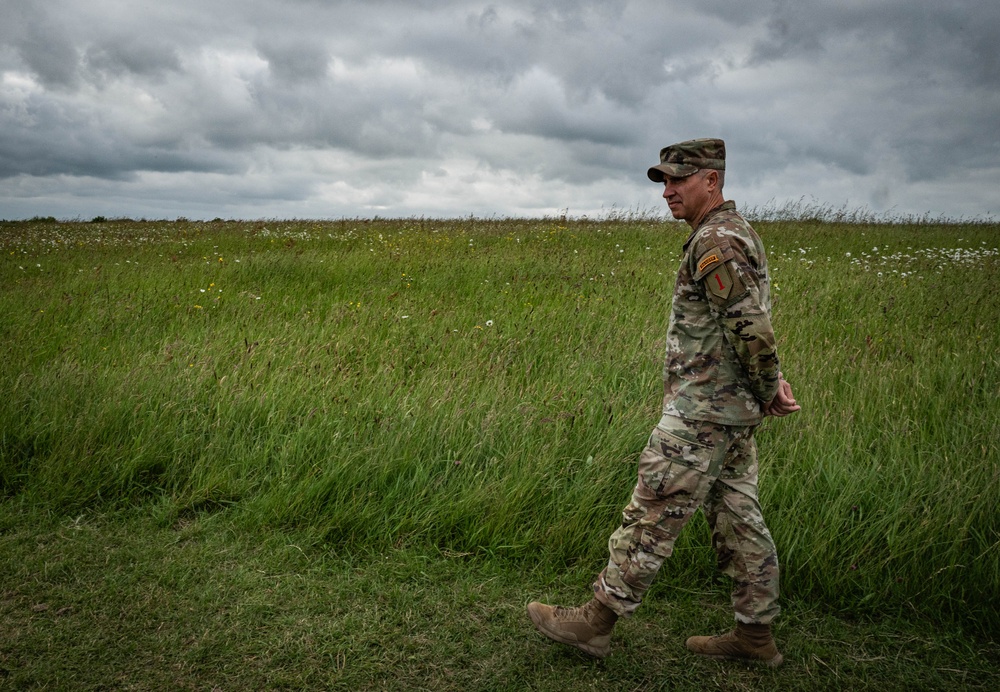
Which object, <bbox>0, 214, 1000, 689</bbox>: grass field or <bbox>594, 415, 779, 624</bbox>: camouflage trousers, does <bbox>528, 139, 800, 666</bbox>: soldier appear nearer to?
<bbox>594, 415, 779, 624</bbox>: camouflage trousers

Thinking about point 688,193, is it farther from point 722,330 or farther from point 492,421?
point 492,421

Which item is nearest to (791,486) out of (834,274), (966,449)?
(966,449)

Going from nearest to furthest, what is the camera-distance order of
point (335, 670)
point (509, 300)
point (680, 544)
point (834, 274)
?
point (335, 670), point (680, 544), point (509, 300), point (834, 274)

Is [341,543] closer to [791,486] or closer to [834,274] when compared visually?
[791,486]

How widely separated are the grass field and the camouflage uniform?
1.53ft

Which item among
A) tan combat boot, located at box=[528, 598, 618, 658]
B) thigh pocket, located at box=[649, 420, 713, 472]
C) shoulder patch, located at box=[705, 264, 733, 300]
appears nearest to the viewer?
shoulder patch, located at box=[705, 264, 733, 300]

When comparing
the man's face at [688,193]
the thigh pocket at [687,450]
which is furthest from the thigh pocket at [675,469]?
the man's face at [688,193]

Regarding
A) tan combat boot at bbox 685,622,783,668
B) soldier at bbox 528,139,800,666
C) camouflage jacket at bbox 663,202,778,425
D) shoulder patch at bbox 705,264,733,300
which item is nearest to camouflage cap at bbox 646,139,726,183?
soldier at bbox 528,139,800,666

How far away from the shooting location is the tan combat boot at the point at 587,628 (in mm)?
2660

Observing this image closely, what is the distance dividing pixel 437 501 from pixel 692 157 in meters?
2.36

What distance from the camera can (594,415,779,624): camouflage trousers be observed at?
8.18 feet

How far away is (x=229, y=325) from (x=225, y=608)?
4.50 meters

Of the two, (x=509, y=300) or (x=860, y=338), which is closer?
(x=860, y=338)

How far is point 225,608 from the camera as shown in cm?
301
